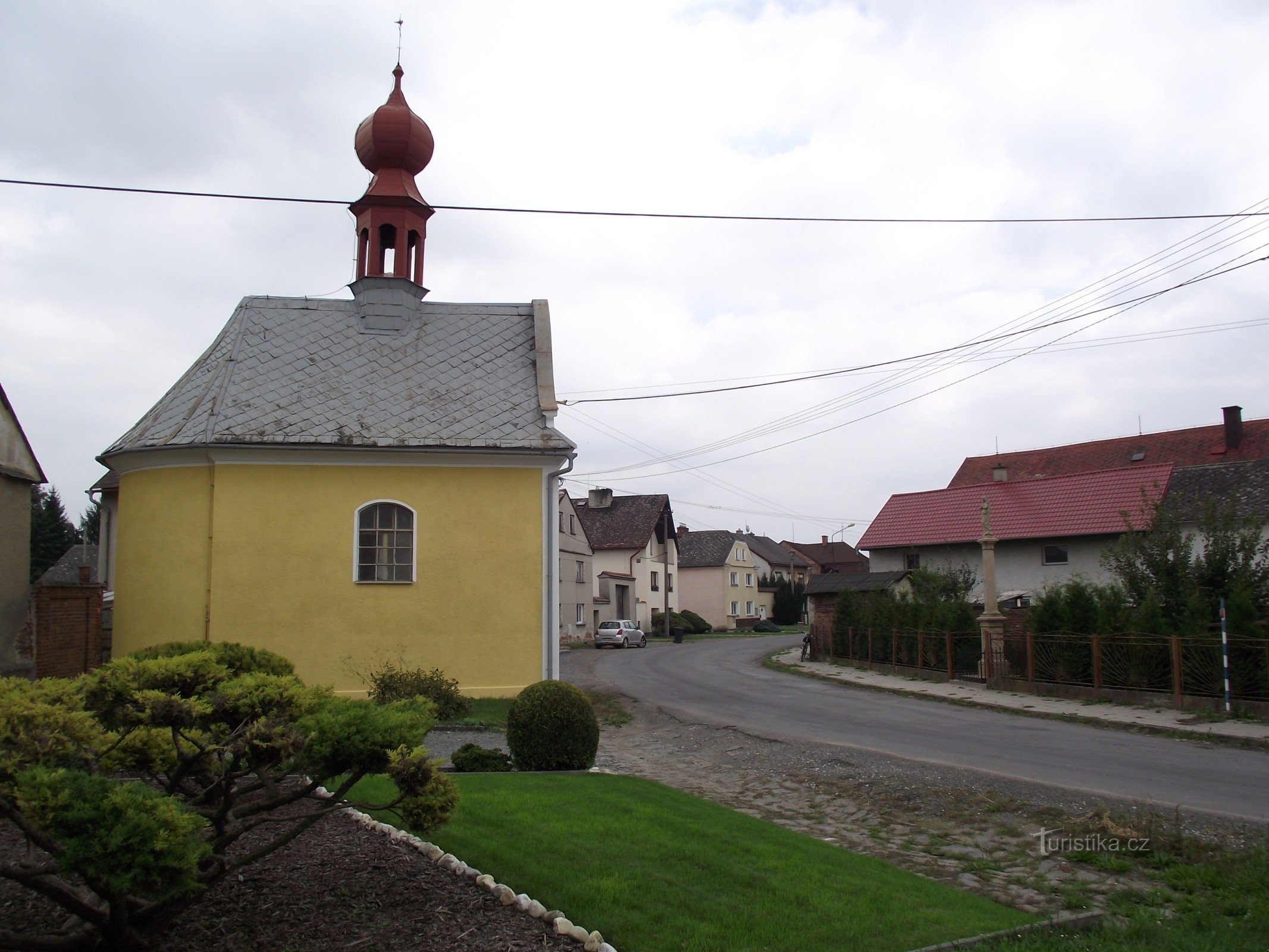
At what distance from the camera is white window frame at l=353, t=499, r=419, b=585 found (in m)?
16.5

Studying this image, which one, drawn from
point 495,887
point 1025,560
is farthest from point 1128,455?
point 495,887

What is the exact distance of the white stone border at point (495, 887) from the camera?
461cm

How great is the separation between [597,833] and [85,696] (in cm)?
345

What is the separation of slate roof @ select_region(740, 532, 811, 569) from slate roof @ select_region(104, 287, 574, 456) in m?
50.8

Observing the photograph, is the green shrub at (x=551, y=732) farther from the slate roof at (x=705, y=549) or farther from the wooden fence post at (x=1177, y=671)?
the slate roof at (x=705, y=549)

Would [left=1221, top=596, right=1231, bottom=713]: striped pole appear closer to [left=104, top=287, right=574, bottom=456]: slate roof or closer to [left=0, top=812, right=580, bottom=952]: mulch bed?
[left=104, top=287, right=574, bottom=456]: slate roof

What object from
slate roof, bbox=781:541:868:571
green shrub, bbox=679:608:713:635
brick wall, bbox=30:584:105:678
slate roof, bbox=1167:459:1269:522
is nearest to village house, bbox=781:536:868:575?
slate roof, bbox=781:541:868:571

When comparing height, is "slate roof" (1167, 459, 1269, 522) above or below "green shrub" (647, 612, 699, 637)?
above

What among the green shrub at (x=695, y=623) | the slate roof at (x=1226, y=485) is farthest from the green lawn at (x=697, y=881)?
the green shrub at (x=695, y=623)

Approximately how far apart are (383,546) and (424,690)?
112 inches

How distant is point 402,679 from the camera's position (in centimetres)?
1545

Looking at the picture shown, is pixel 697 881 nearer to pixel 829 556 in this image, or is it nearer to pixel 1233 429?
pixel 1233 429

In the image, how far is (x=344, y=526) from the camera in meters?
16.5

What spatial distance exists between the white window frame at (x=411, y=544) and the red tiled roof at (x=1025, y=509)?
1819 centimetres
